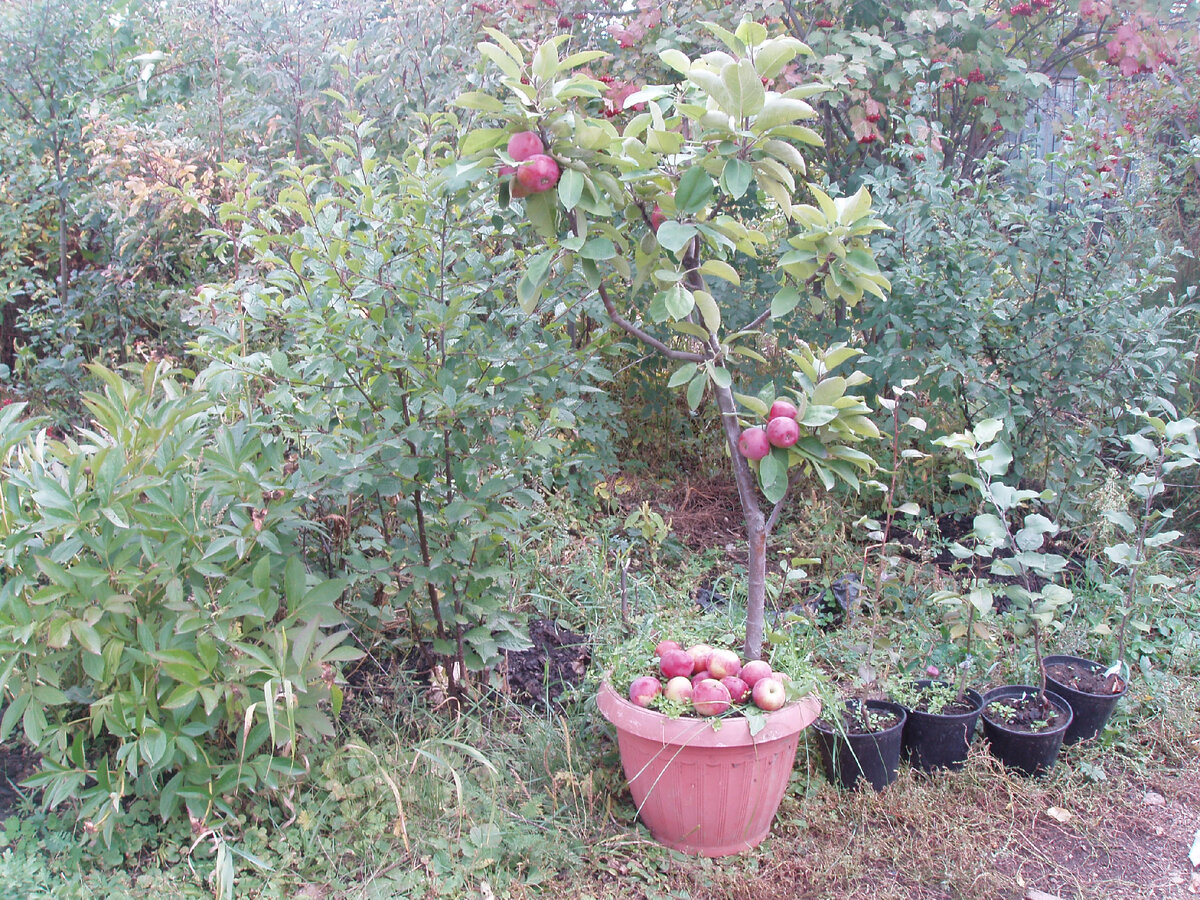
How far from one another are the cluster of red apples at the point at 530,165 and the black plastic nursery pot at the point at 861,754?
1585 millimetres

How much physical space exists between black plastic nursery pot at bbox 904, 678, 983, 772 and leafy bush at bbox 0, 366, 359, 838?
1565 mm

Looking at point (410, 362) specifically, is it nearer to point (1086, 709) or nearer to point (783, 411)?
point (783, 411)

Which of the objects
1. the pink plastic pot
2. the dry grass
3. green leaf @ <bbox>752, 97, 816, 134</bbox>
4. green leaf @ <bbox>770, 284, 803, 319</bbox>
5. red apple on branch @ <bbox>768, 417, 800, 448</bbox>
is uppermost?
green leaf @ <bbox>752, 97, 816, 134</bbox>

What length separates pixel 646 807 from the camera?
6.94 feet

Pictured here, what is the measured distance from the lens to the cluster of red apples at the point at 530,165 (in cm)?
172

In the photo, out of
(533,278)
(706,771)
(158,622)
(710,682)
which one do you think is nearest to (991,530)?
(710,682)

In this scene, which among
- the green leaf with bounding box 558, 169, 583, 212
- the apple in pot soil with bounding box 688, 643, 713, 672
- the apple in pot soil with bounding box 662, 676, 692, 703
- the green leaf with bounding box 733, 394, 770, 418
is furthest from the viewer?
the apple in pot soil with bounding box 688, 643, 713, 672

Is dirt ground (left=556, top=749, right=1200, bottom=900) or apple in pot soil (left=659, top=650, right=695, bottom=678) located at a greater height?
apple in pot soil (left=659, top=650, right=695, bottom=678)

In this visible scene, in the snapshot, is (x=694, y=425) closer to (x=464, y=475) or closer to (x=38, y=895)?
(x=464, y=475)

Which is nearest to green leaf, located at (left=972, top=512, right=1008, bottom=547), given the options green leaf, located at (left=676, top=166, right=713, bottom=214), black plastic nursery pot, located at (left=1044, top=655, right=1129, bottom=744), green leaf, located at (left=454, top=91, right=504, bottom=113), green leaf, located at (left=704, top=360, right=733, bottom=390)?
black plastic nursery pot, located at (left=1044, top=655, right=1129, bottom=744)

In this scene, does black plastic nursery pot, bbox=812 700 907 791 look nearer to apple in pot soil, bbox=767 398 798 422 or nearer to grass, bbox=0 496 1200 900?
grass, bbox=0 496 1200 900

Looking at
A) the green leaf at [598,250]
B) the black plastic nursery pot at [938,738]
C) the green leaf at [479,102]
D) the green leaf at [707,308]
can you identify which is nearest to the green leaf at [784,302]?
the green leaf at [707,308]

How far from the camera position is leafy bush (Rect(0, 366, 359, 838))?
182cm

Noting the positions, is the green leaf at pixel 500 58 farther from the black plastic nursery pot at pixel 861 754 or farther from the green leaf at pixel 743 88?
the black plastic nursery pot at pixel 861 754
